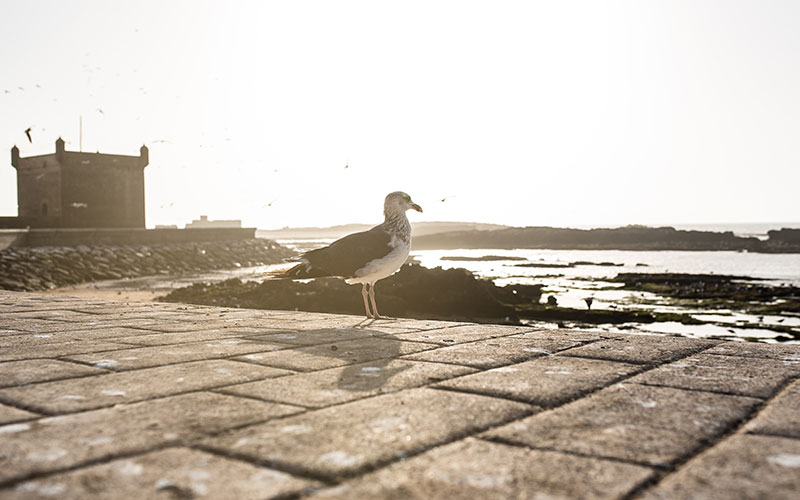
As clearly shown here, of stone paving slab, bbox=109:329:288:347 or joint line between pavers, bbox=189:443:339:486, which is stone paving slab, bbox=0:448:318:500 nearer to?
joint line between pavers, bbox=189:443:339:486

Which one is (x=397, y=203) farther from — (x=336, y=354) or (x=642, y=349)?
(x=642, y=349)

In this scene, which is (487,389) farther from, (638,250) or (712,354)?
(638,250)

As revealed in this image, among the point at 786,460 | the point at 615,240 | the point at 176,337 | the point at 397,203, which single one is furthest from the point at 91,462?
the point at 615,240

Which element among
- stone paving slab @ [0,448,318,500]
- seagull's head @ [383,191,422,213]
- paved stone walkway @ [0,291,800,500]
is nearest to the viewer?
stone paving slab @ [0,448,318,500]

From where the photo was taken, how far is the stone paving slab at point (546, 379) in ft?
9.84

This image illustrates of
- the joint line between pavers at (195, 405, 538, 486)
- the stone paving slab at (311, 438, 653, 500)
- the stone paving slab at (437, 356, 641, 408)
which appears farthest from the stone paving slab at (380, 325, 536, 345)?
the stone paving slab at (311, 438, 653, 500)

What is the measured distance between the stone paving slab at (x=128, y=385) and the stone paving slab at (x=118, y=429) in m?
0.15

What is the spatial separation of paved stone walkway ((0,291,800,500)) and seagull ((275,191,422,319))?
1.89m

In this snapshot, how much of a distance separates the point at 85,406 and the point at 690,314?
63.5 feet

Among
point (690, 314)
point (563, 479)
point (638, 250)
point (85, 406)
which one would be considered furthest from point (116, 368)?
point (638, 250)

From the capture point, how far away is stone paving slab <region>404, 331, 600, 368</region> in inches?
154

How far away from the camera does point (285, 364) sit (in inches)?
150

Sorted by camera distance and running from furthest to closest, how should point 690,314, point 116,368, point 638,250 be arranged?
point 638,250
point 690,314
point 116,368

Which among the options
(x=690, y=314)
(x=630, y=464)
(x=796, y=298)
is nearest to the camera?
(x=630, y=464)
